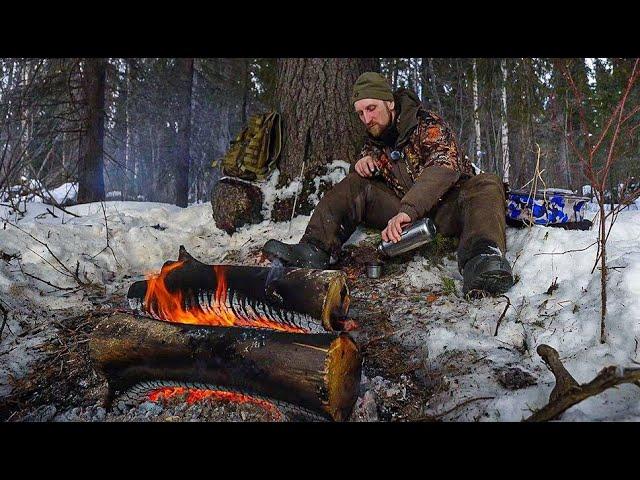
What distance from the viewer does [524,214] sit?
11.3 feet

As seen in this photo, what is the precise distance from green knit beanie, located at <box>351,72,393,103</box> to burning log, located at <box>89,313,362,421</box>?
7.57 ft

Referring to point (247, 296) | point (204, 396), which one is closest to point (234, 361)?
point (204, 396)

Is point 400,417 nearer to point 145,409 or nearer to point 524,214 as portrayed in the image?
point 145,409

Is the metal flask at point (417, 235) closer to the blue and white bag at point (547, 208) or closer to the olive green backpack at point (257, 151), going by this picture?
the blue and white bag at point (547, 208)

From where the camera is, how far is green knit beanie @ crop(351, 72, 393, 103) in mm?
3414

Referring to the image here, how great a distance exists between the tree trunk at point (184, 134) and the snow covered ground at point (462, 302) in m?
7.87

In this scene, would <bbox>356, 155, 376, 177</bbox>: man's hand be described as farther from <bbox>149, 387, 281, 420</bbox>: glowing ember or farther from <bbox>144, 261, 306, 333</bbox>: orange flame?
<bbox>149, 387, 281, 420</bbox>: glowing ember

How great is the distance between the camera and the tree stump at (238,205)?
440cm

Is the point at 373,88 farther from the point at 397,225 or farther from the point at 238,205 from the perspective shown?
the point at 238,205
